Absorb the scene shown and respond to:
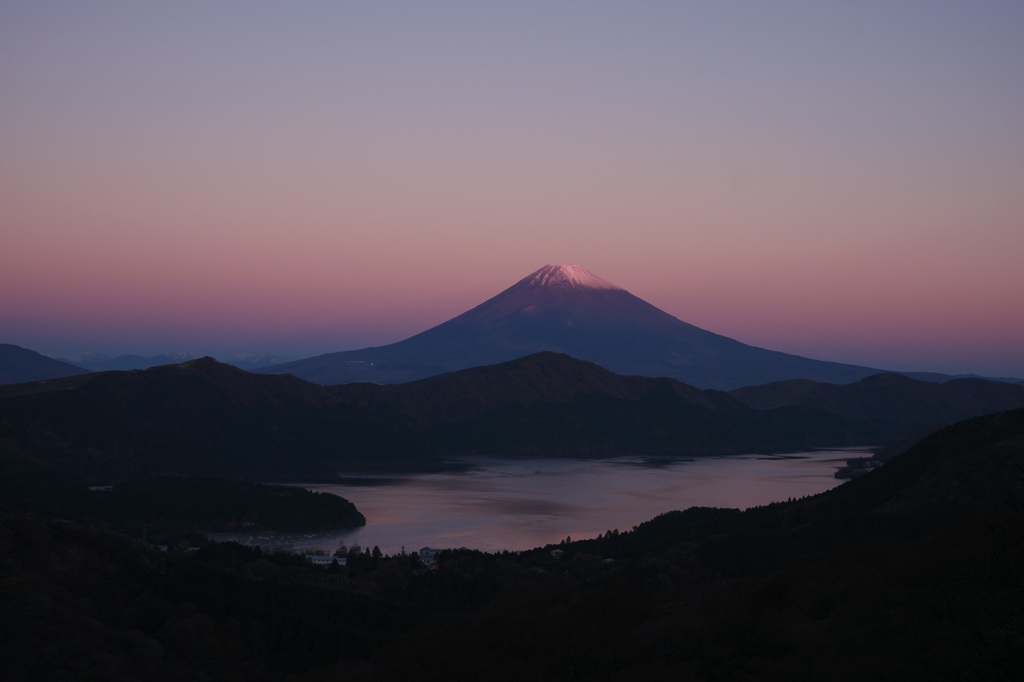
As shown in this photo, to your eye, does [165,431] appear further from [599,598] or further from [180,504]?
[599,598]

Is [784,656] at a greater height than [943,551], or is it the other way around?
[943,551]

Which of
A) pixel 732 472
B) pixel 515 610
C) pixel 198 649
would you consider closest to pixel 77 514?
pixel 198 649

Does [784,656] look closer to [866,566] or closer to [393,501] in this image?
Result: [866,566]

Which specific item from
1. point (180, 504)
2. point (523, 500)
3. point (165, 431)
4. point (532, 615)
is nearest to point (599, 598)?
point (532, 615)

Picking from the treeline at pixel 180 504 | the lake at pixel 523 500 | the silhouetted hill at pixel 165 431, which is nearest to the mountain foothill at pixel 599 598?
the treeline at pixel 180 504

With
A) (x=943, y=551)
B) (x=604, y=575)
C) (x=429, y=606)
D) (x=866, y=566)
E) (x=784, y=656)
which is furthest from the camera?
(x=604, y=575)

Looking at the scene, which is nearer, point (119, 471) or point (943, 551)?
point (943, 551)

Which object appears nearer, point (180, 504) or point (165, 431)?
point (180, 504)

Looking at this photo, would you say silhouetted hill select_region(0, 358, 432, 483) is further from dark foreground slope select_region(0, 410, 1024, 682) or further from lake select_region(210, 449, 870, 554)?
dark foreground slope select_region(0, 410, 1024, 682)

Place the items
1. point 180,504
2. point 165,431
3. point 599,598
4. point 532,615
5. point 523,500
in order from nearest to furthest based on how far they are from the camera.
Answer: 1. point 532,615
2. point 599,598
3. point 180,504
4. point 523,500
5. point 165,431
